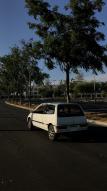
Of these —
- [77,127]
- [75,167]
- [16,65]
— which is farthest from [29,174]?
[16,65]

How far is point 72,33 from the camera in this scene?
28172 mm

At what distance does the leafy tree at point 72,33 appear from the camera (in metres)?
28.5

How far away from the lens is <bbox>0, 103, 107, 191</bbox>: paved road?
345 inches

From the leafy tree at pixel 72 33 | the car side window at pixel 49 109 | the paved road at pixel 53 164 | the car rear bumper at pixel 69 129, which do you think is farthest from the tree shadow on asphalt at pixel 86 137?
the leafy tree at pixel 72 33

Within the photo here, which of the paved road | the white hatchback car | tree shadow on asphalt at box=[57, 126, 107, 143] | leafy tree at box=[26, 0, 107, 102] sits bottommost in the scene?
the paved road

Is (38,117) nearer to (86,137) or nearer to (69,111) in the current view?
(69,111)

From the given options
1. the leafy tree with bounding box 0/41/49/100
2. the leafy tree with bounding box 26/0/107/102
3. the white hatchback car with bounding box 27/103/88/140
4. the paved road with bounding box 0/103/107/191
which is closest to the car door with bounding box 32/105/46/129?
the white hatchback car with bounding box 27/103/88/140

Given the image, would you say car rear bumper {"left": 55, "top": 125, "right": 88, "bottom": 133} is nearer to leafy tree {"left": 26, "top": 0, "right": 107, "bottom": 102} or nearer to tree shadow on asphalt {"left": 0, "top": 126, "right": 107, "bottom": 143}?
tree shadow on asphalt {"left": 0, "top": 126, "right": 107, "bottom": 143}

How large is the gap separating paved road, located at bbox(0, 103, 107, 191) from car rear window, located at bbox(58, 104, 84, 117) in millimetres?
1041

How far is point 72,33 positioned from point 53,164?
18195 millimetres

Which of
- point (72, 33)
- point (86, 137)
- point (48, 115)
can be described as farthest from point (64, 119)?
point (72, 33)

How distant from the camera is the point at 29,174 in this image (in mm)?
9773

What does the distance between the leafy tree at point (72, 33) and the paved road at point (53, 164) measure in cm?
1234

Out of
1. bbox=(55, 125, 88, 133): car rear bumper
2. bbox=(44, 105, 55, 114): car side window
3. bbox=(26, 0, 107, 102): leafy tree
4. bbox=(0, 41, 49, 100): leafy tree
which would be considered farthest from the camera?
bbox=(0, 41, 49, 100): leafy tree
